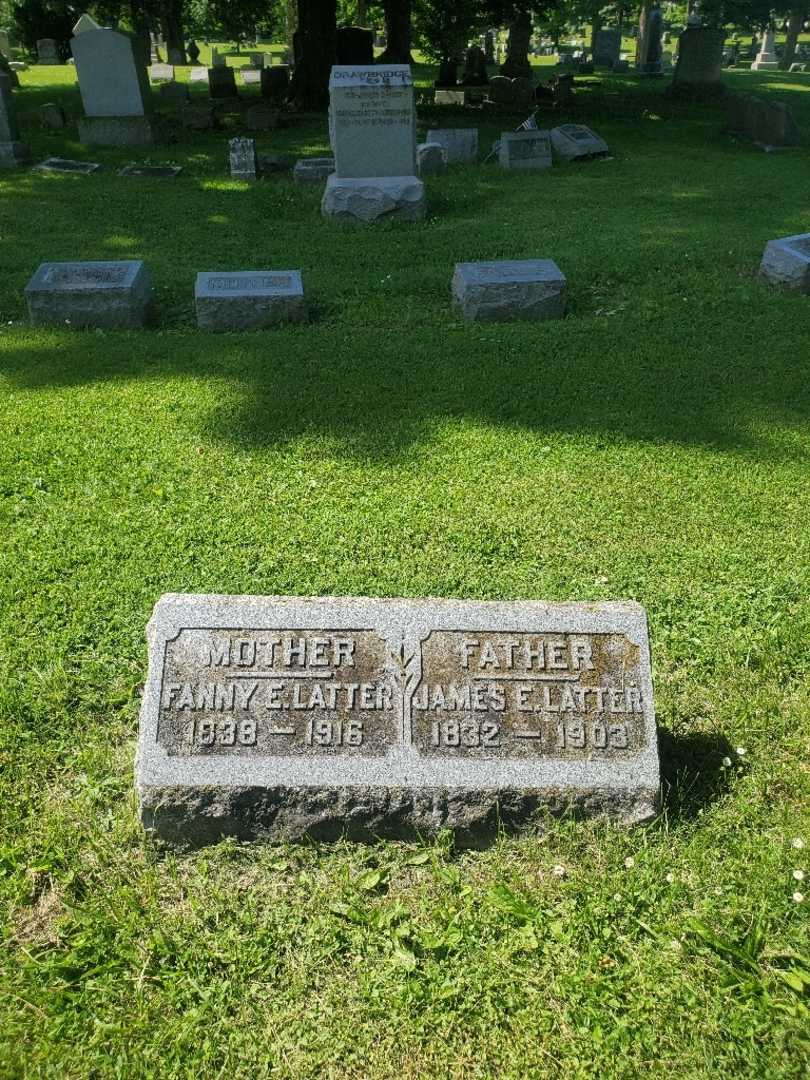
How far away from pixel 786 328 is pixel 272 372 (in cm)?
452

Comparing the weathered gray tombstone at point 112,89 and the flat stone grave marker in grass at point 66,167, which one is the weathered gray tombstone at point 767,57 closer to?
the weathered gray tombstone at point 112,89

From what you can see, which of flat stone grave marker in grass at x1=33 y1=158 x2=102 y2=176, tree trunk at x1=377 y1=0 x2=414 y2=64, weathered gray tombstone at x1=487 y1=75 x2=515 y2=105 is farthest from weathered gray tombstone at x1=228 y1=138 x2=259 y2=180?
weathered gray tombstone at x1=487 y1=75 x2=515 y2=105

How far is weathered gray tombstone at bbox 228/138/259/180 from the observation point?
45.5 feet

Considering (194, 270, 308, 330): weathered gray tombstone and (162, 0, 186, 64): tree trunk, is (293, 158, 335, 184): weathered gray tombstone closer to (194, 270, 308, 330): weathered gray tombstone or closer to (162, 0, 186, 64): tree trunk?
(194, 270, 308, 330): weathered gray tombstone

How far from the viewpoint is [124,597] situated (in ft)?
13.3

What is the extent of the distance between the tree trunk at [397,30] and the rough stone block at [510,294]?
16.7m

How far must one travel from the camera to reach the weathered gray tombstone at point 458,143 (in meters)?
15.2

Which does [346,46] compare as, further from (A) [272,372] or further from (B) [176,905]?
(B) [176,905]

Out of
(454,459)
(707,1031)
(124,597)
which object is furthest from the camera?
(454,459)

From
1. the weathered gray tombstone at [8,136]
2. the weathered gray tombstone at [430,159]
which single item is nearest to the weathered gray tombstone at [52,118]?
the weathered gray tombstone at [8,136]

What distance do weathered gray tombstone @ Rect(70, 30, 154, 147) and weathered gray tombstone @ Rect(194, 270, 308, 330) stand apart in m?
9.99

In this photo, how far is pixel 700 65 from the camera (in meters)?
21.6

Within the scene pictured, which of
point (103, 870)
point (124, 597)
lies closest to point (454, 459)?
point (124, 597)

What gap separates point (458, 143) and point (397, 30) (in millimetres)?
8501
